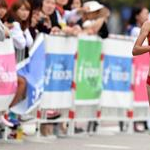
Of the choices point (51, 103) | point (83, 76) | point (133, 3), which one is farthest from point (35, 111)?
point (133, 3)

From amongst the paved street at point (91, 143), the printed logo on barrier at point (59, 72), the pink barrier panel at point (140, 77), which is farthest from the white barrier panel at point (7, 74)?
the pink barrier panel at point (140, 77)

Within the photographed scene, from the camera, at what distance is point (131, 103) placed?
18109mm

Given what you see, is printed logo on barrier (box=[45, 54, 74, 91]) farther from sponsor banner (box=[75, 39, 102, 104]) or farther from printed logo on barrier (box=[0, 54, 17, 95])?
printed logo on barrier (box=[0, 54, 17, 95])

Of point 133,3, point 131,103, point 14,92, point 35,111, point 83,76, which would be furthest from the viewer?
point 133,3

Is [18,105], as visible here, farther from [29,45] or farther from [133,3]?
A: [133,3]

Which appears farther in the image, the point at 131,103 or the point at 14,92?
the point at 131,103

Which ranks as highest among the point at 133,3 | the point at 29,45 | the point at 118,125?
the point at 29,45

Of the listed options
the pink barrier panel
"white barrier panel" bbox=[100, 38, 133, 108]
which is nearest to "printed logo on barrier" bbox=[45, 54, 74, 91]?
"white barrier panel" bbox=[100, 38, 133, 108]

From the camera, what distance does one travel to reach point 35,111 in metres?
15.6

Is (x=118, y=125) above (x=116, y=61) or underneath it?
underneath

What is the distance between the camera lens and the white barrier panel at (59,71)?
1574 cm

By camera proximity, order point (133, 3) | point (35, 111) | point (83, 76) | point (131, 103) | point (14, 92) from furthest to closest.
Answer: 1. point (133, 3)
2. point (131, 103)
3. point (83, 76)
4. point (35, 111)
5. point (14, 92)

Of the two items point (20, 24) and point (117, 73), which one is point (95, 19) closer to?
point (117, 73)

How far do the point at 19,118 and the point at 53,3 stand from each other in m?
2.34
